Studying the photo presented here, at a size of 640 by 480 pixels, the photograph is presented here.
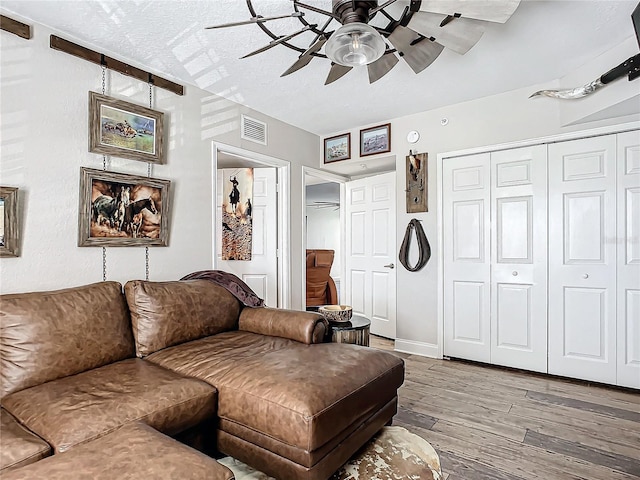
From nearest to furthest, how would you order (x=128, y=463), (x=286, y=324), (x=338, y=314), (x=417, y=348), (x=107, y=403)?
1. (x=128, y=463)
2. (x=107, y=403)
3. (x=286, y=324)
4. (x=338, y=314)
5. (x=417, y=348)

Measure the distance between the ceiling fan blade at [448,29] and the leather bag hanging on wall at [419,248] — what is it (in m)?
2.05

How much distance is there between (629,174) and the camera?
2.87 metres

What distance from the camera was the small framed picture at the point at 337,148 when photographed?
435 centimetres

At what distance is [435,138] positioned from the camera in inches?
148

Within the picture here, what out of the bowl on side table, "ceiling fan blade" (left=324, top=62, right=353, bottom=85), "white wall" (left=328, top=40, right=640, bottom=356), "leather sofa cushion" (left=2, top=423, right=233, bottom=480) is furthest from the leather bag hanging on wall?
"leather sofa cushion" (left=2, top=423, right=233, bottom=480)

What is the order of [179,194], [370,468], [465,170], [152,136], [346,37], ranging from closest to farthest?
[346,37] < [370,468] < [152,136] < [179,194] < [465,170]

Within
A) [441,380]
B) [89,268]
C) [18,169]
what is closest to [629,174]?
[441,380]

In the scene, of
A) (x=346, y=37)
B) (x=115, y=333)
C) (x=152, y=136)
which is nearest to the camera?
(x=346, y=37)

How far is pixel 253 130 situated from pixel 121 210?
154cm

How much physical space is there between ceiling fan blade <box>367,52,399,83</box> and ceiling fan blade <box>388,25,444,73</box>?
85 millimetres

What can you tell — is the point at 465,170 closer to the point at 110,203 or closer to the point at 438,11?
the point at 438,11

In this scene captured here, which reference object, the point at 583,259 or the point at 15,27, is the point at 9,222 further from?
the point at 583,259

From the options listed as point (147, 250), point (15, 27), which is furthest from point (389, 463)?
point (15, 27)

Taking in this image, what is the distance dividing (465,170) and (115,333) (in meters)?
3.22
